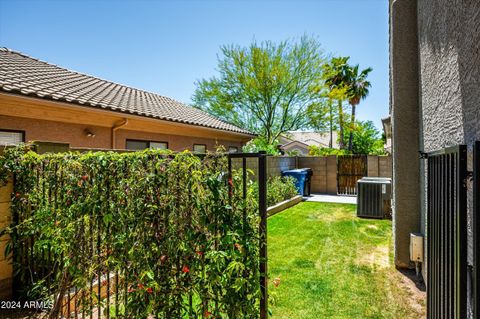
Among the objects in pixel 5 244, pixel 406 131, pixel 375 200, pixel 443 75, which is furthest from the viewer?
pixel 375 200

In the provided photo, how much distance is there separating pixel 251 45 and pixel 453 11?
1897cm

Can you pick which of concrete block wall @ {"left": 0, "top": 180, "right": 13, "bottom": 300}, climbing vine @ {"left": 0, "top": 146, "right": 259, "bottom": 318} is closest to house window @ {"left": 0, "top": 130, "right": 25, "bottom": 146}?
concrete block wall @ {"left": 0, "top": 180, "right": 13, "bottom": 300}

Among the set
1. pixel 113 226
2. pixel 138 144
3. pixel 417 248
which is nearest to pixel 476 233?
pixel 113 226

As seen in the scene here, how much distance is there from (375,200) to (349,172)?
5.91m

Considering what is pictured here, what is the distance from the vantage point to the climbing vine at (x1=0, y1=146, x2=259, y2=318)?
2.15 metres

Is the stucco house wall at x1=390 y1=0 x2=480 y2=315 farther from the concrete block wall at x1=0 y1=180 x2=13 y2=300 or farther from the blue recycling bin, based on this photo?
the blue recycling bin

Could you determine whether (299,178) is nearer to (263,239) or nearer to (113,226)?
(263,239)

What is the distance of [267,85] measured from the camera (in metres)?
20.1

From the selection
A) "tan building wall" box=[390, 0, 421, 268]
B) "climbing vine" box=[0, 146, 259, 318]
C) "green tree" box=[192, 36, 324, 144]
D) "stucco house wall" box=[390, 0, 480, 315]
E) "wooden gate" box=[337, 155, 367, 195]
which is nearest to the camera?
"stucco house wall" box=[390, 0, 480, 315]

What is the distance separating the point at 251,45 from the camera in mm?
19719

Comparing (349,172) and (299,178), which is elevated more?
(349,172)

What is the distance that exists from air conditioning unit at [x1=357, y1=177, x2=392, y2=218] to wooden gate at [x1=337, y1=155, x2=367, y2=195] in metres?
5.57

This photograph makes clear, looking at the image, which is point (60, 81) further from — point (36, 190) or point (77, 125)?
point (36, 190)

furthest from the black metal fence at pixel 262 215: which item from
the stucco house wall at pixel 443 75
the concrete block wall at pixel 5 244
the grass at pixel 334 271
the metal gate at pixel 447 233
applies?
the concrete block wall at pixel 5 244
